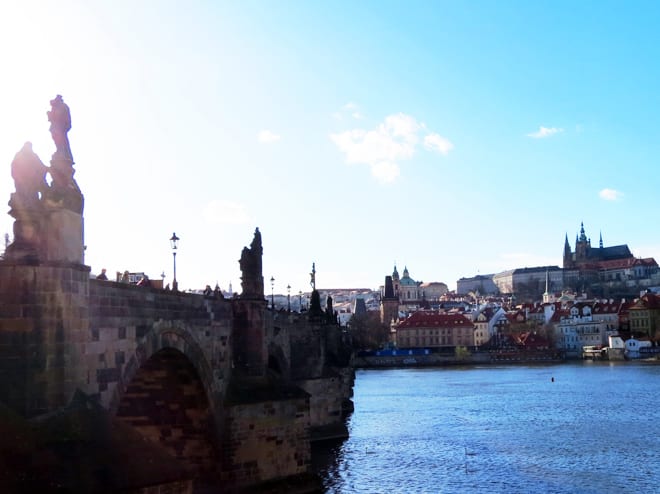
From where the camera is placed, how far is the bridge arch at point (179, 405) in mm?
23531

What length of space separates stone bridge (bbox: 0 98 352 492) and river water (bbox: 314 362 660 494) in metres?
5.15

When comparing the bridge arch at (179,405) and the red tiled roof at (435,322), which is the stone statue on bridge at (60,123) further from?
the red tiled roof at (435,322)

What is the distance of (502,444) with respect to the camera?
41594 millimetres

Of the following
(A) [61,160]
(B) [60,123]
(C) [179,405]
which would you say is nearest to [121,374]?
(A) [61,160]

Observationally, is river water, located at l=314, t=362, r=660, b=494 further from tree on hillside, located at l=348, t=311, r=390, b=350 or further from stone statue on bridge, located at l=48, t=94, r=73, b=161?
tree on hillside, located at l=348, t=311, r=390, b=350

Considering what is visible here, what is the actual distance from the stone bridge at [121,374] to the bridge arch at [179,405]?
4 cm

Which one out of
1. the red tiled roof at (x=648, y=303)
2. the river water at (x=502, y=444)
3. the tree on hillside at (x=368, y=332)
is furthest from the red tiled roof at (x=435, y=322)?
the river water at (x=502, y=444)

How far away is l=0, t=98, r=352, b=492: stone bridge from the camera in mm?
13852

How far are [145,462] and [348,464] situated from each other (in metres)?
21.9

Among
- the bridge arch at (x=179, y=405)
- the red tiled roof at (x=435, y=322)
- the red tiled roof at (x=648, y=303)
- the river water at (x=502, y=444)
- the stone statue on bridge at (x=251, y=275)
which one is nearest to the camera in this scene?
the bridge arch at (x=179, y=405)

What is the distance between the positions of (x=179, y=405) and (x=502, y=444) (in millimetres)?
21912

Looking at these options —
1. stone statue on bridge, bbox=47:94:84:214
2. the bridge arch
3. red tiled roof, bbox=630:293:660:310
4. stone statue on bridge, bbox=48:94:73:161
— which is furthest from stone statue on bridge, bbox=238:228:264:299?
red tiled roof, bbox=630:293:660:310

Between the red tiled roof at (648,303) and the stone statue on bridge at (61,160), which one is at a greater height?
the stone statue on bridge at (61,160)

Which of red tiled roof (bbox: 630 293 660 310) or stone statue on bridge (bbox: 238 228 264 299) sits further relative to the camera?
red tiled roof (bbox: 630 293 660 310)
